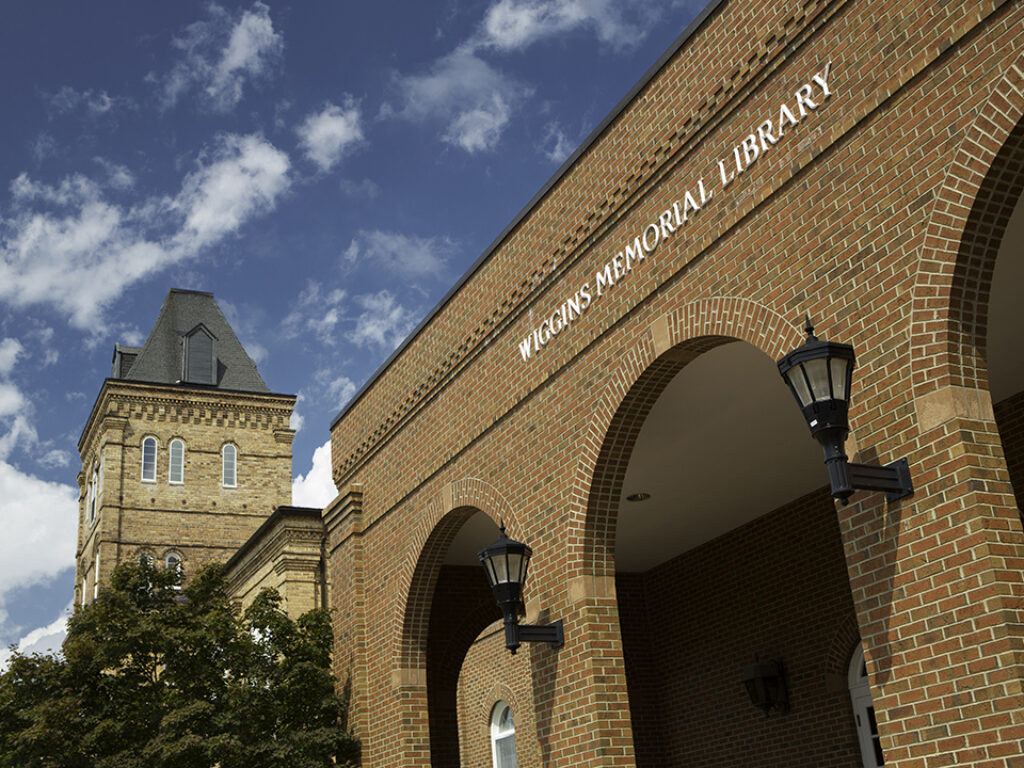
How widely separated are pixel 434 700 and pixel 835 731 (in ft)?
19.1

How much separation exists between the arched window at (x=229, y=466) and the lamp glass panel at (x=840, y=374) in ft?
139

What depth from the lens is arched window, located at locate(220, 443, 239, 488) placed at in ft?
152

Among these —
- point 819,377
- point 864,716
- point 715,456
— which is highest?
point 715,456

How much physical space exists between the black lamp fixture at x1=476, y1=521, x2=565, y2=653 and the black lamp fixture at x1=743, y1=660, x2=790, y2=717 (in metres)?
4.79

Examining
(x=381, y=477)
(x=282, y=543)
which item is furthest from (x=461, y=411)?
(x=282, y=543)

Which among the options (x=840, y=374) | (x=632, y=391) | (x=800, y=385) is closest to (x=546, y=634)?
(x=632, y=391)

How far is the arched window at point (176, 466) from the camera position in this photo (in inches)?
1802

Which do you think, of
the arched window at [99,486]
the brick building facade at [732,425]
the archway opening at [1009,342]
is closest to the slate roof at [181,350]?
the arched window at [99,486]

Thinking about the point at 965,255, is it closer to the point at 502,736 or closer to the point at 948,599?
the point at 948,599

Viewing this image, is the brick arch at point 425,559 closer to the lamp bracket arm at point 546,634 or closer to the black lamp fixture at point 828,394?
the lamp bracket arm at point 546,634

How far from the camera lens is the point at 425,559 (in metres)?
13.7

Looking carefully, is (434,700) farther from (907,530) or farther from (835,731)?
(907,530)

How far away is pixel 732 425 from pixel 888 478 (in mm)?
A: 5022

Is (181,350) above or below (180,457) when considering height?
above
